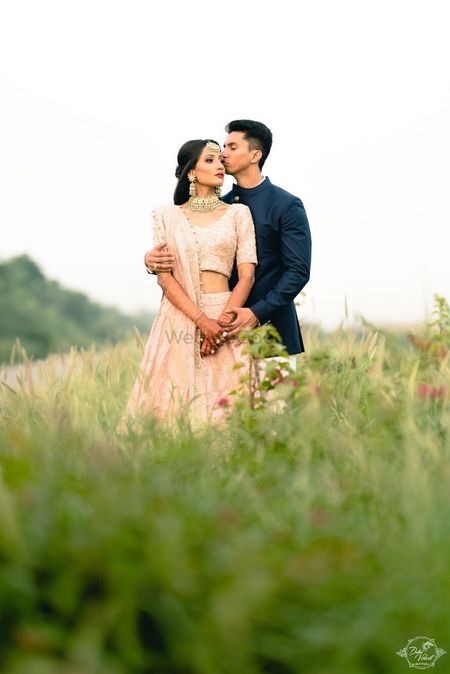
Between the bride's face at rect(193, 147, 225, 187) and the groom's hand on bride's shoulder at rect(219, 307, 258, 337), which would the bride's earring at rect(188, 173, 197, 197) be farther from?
the groom's hand on bride's shoulder at rect(219, 307, 258, 337)

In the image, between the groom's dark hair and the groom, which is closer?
the groom

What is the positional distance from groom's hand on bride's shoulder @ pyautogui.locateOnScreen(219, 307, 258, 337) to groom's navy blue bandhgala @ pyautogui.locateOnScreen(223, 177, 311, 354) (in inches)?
4.9

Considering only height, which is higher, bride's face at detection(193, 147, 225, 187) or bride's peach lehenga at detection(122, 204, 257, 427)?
bride's face at detection(193, 147, 225, 187)

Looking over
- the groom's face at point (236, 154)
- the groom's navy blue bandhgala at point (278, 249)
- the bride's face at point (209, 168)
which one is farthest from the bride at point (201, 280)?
the groom's face at point (236, 154)

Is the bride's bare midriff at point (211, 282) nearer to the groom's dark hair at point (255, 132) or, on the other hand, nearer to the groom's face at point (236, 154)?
the groom's face at point (236, 154)

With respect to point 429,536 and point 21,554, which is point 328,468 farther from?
point 21,554

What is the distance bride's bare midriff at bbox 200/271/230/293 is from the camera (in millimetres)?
4941

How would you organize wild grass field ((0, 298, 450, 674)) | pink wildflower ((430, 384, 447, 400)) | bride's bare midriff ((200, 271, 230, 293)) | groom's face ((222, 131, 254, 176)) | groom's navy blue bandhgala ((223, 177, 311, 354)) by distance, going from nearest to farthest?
wild grass field ((0, 298, 450, 674)) → pink wildflower ((430, 384, 447, 400)) → bride's bare midriff ((200, 271, 230, 293)) → groom's navy blue bandhgala ((223, 177, 311, 354)) → groom's face ((222, 131, 254, 176))

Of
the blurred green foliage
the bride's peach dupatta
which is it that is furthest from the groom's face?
the blurred green foliage

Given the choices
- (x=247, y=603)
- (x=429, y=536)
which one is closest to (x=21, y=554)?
(x=247, y=603)

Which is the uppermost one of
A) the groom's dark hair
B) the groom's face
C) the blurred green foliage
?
the groom's dark hair

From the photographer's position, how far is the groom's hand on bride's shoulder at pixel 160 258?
4.90 meters

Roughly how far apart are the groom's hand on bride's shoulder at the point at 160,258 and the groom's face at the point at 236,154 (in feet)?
2.40

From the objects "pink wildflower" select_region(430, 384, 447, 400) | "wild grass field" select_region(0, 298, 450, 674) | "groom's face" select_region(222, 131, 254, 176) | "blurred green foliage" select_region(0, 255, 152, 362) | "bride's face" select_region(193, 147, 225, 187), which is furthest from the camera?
"blurred green foliage" select_region(0, 255, 152, 362)
